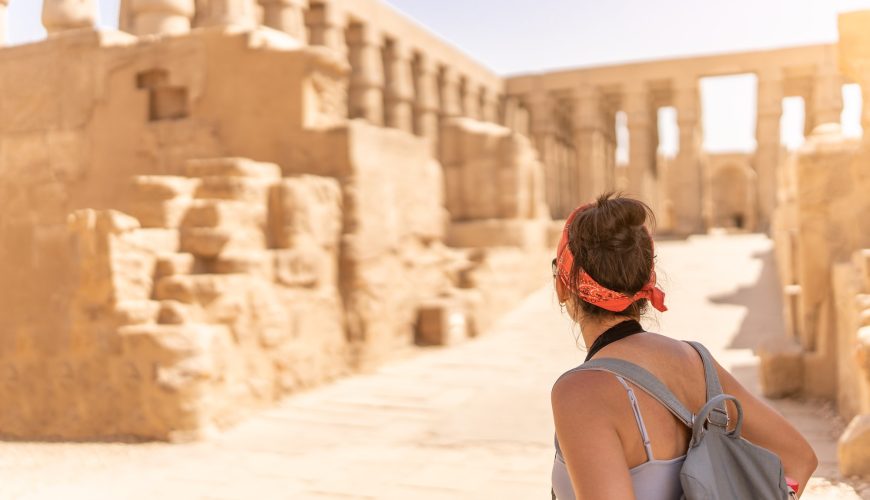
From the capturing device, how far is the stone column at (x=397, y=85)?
2008 centimetres

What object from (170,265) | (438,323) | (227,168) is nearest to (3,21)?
(227,168)

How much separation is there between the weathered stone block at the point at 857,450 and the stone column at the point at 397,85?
1707 cm

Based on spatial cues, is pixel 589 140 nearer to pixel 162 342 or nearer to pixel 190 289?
pixel 190 289

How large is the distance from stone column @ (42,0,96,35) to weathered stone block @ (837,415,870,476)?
9.17 m

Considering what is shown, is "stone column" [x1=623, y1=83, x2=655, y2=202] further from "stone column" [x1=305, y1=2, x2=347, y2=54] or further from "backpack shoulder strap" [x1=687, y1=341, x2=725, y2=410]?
"backpack shoulder strap" [x1=687, y1=341, x2=725, y2=410]

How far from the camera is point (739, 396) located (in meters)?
1.63

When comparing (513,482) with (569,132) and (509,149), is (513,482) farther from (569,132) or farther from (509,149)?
(569,132)

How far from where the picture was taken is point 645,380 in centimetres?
145

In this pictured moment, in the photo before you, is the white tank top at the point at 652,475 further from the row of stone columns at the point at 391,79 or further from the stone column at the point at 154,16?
the row of stone columns at the point at 391,79

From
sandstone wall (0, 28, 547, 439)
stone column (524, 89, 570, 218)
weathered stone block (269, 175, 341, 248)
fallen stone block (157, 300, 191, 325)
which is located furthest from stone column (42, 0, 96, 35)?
stone column (524, 89, 570, 218)

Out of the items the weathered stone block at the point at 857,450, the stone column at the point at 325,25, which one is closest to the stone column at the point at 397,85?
the stone column at the point at 325,25

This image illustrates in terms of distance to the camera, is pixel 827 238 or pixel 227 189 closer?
pixel 827 238

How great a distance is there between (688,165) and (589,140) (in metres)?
3.26

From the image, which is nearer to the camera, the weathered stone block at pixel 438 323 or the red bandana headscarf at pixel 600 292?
the red bandana headscarf at pixel 600 292
